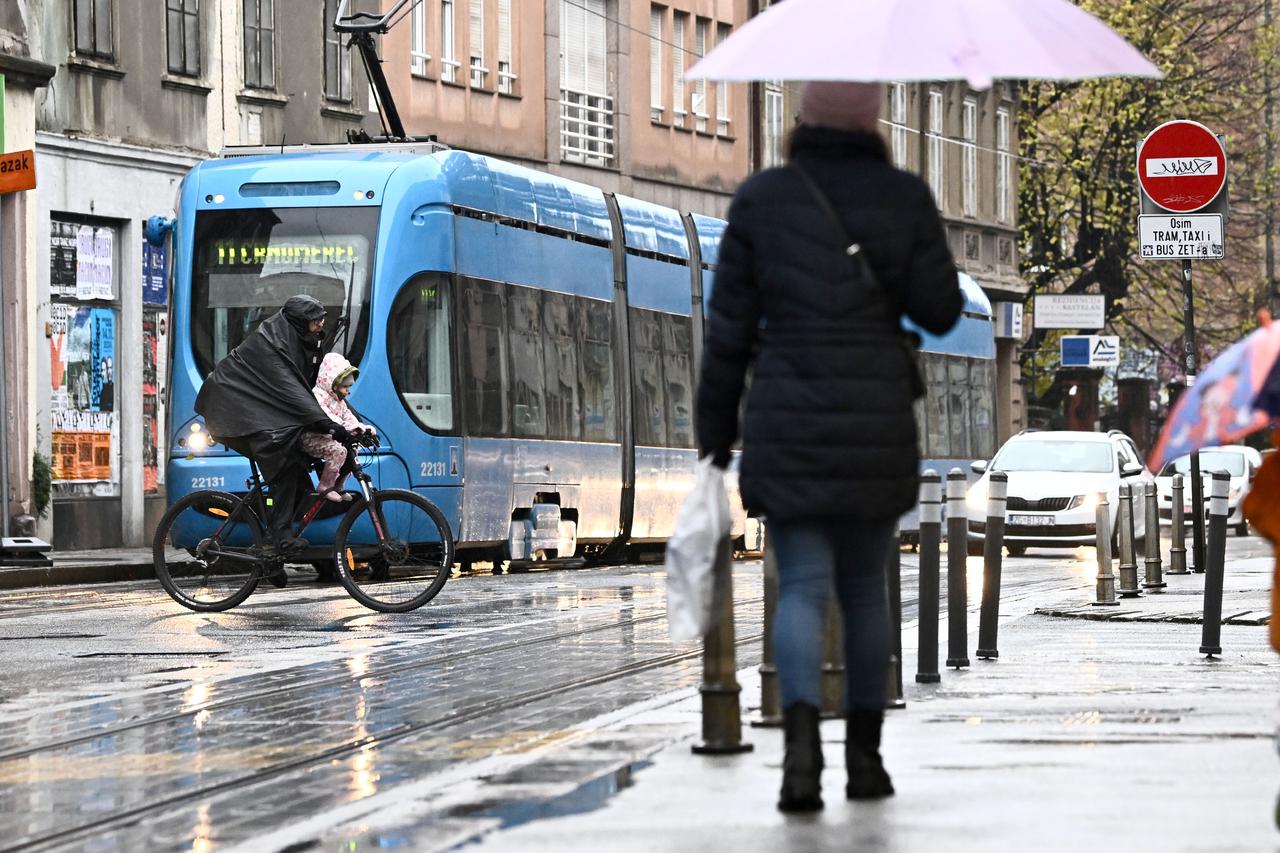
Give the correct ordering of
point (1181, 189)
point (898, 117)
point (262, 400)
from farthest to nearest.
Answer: point (898, 117), point (1181, 189), point (262, 400)

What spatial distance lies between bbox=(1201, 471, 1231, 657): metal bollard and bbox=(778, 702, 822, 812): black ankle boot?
5983 millimetres

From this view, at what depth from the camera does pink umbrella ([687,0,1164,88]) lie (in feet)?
24.5

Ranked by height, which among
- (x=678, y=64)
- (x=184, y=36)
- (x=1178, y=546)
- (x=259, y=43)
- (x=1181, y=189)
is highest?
(x=678, y=64)

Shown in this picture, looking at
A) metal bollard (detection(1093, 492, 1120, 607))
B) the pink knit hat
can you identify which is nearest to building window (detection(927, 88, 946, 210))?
metal bollard (detection(1093, 492, 1120, 607))

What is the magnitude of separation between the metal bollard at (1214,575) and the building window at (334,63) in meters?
24.1

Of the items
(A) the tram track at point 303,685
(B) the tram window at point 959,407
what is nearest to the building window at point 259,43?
(B) the tram window at point 959,407

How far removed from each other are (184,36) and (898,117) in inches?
1024

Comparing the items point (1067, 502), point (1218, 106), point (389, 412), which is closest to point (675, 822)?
point (389, 412)

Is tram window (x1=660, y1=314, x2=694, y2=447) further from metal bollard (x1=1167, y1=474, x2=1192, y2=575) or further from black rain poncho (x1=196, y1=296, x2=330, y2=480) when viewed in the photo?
black rain poncho (x1=196, y1=296, x2=330, y2=480)

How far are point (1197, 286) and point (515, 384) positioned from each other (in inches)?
1401

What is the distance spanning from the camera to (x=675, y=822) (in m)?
7.04

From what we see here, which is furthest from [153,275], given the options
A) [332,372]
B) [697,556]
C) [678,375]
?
[697,556]

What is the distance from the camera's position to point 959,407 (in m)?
39.6

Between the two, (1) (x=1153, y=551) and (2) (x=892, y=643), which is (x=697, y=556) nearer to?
(2) (x=892, y=643)
